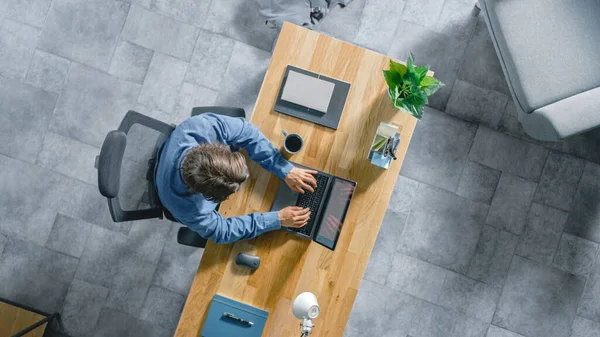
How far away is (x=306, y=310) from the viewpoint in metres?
2.07

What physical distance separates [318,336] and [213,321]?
1.62 ft

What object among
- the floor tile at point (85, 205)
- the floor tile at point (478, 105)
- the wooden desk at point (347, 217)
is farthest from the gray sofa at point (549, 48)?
the floor tile at point (85, 205)

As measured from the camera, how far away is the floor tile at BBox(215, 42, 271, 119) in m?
3.15

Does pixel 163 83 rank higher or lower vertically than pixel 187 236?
higher

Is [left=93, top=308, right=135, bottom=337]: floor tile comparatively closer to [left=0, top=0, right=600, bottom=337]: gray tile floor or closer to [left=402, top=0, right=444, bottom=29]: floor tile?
[left=0, top=0, right=600, bottom=337]: gray tile floor

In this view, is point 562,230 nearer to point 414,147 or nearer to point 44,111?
point 414,147

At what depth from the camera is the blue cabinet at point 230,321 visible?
2258mm

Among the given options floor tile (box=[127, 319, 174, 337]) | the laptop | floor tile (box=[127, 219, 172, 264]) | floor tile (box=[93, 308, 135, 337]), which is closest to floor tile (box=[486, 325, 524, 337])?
the laptop

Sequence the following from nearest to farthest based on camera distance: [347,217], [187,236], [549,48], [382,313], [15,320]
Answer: [347,217]
[187,236]
[549,48]
[15,320]
[382,313]

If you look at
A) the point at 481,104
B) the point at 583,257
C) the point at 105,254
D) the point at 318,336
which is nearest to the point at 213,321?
the point at 318,336

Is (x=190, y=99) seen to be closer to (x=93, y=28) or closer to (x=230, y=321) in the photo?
(x=93, y=28)

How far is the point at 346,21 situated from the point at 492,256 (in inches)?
69.0

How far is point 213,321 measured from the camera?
2264mm

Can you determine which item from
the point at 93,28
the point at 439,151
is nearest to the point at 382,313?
the point at 439,151
